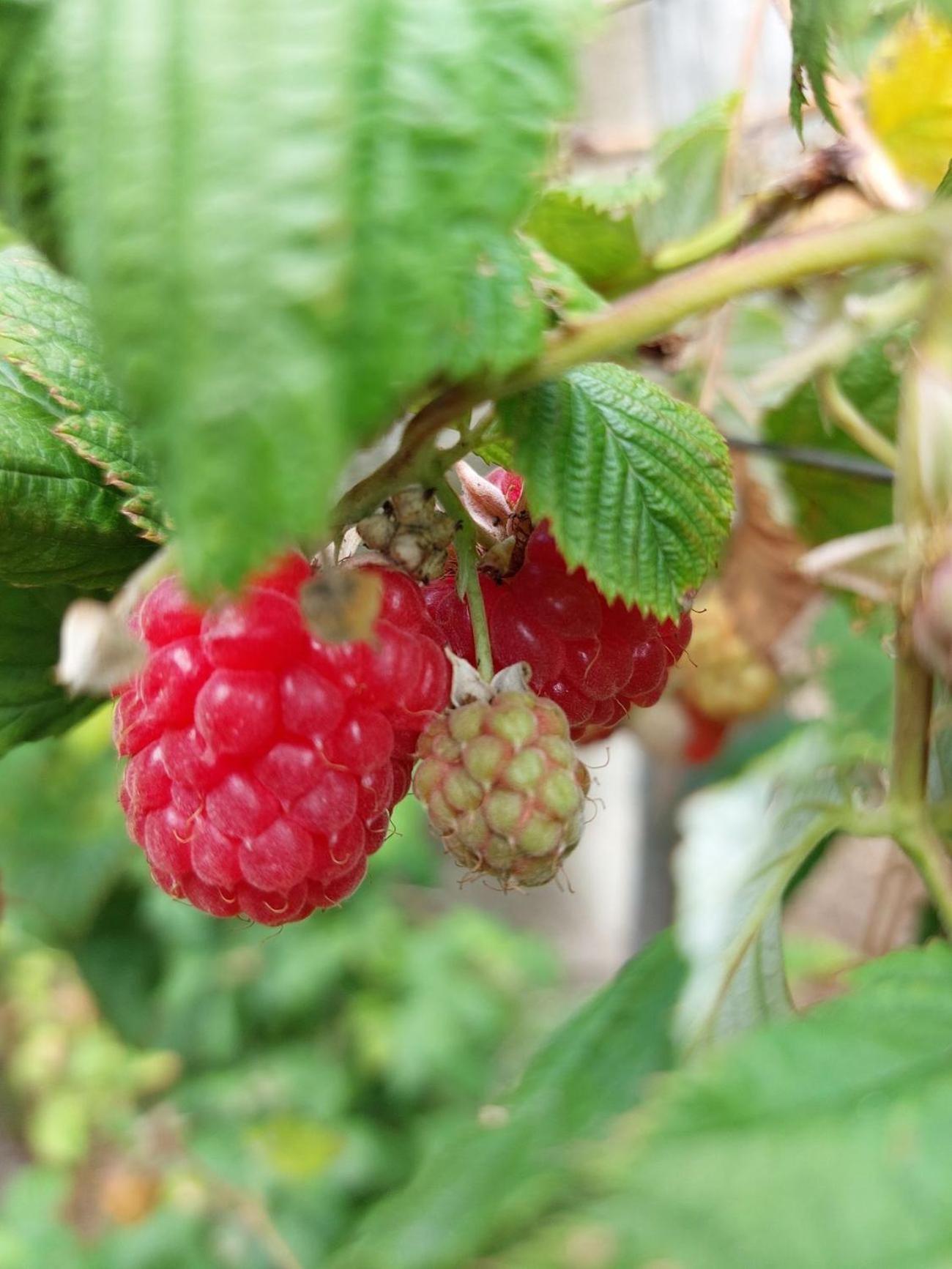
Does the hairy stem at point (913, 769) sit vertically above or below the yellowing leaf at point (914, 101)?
below

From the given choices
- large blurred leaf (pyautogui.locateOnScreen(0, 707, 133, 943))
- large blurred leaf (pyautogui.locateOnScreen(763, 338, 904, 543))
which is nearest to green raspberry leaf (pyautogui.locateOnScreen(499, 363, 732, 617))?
large blurred leaf (pyautogui.locateOnScreen(763, 338, 904, 543))

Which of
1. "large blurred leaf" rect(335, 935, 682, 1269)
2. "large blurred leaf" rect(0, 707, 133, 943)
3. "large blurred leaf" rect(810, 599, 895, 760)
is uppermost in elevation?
"large blurred leaf" rect(335, 935, 682, 1269)

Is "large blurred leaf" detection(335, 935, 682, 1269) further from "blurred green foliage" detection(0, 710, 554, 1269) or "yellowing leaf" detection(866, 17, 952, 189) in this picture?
"blurred green foliage" detection(0, 710, 554, 1269)

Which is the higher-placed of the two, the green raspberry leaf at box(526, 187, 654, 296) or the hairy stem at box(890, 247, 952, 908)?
the green raspberry leaf at box(526, 187, 654, 296)

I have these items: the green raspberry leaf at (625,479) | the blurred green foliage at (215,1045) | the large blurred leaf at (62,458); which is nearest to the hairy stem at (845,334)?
the green raspberry leaf at (625,479)

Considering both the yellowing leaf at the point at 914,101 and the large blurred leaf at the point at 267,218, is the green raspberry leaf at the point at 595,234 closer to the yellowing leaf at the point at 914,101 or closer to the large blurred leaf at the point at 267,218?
the yellowing leaf at the point at 914,101

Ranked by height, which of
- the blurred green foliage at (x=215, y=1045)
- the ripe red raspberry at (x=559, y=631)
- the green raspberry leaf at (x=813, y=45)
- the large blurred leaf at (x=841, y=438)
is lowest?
the blurred green foliage at (x=215, y=1045)
